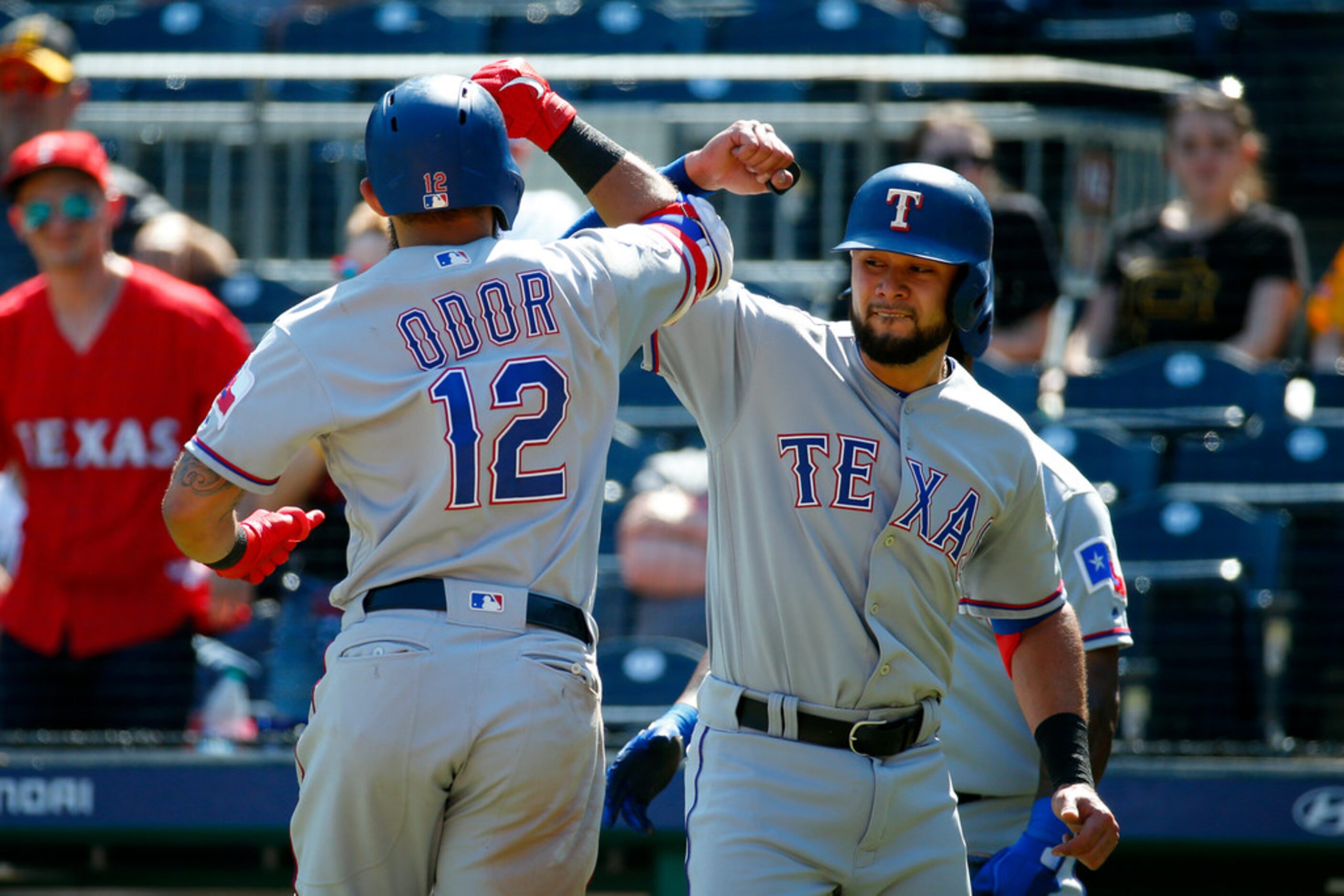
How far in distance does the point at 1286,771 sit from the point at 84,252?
3.60 metres

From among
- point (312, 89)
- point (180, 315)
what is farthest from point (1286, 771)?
point (312, 89)

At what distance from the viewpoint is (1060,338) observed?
6.47 meters

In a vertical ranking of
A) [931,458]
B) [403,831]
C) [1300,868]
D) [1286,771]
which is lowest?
[1300,868]

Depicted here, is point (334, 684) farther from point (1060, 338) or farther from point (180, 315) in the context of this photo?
point (1060, 338)

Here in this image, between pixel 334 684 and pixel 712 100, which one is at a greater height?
pixel 712 100

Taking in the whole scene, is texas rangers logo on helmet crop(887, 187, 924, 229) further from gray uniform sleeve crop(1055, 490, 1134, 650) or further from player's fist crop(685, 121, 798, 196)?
gray uniform sleeve crop(1055, 490, 1134, 650)

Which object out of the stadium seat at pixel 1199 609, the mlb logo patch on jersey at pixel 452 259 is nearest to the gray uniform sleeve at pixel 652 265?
the mlb logo patch on jersey at pixel 452 259

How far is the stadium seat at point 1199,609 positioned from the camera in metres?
4.95

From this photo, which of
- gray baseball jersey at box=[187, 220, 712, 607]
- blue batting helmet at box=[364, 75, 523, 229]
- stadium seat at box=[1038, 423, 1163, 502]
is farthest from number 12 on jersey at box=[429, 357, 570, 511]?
stadium seat at box=[1038, 423, 1163, 502]

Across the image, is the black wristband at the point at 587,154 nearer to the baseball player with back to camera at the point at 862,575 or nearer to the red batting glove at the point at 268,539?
the baseball player with back to camera at the point at 862,575

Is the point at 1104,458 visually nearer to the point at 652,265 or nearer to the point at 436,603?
the point at 652,265

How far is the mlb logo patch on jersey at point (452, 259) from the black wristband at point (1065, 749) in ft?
4.17

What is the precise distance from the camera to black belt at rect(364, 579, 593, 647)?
7.91 feet

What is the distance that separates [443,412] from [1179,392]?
3851 mm
